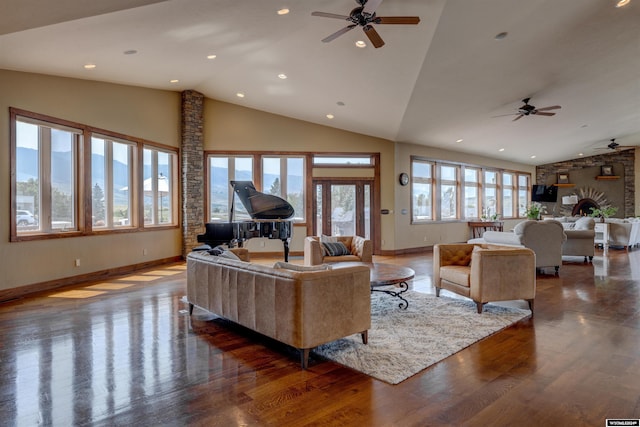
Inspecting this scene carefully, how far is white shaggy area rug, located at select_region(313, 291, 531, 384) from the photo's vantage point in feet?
9.39

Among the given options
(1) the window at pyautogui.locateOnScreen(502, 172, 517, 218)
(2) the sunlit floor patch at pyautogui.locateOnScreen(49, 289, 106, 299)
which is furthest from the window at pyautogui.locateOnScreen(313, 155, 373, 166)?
(1) the window at pyautogui.locateOnScreen(502, 172, 517, 218)

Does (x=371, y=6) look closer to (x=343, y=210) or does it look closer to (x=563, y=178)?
Result: (x=343, y=210)

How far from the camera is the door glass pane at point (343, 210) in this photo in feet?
30.6

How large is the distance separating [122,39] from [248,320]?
3.98 m

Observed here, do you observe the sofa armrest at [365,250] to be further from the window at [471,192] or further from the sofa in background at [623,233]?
the sofa in background at [623,233]

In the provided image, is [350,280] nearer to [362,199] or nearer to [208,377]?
[208,377]

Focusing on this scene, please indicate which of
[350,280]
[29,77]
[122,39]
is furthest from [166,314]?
[29,77]

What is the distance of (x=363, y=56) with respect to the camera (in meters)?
5.59

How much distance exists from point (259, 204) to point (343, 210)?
3077 mm

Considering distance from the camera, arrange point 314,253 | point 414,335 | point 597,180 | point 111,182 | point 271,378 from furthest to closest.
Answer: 1. point 597,180
2. point 111,182
3. point 314,253
4. point 414,335
5. point 271,378

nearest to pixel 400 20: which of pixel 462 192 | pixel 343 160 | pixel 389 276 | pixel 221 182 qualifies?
pixel 389 276

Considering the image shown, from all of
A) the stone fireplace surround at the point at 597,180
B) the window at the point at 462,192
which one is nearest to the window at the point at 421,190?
the window at the point at 462,192

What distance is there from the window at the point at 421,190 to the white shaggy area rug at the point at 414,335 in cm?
563

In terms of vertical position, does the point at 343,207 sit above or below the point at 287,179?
→ below
